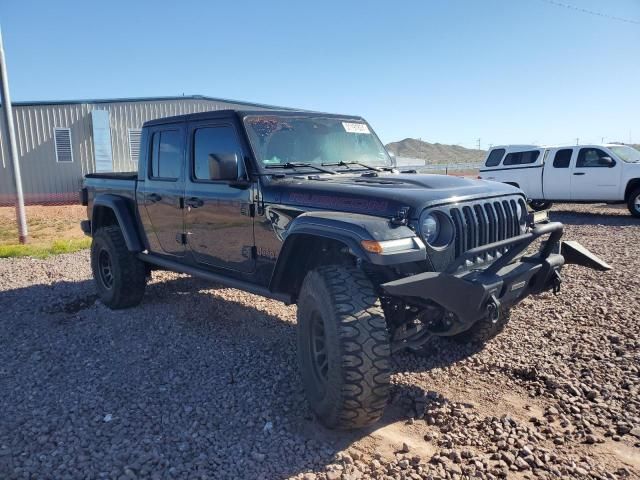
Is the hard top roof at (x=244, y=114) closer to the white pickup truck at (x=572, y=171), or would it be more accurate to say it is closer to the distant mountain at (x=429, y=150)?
the white pickup truck at (x=572, y=171)

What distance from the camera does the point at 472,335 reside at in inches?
166

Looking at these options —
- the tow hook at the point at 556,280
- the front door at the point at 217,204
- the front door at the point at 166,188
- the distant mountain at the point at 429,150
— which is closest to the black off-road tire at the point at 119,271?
the front door at the point at 166,188

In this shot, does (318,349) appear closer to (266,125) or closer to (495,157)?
(266,125)

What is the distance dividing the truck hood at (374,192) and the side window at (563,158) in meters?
10.9

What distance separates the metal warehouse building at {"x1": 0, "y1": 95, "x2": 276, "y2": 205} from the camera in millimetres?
17188

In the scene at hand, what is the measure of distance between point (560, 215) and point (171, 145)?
11226 millimetres

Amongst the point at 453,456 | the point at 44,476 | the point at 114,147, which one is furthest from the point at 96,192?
the point at 114,147

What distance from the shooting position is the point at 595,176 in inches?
504

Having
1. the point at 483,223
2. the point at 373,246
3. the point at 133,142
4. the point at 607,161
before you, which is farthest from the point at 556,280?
the point at 133,142

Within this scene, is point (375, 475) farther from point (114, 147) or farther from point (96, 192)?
point (114, 147)

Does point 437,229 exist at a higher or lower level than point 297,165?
lower

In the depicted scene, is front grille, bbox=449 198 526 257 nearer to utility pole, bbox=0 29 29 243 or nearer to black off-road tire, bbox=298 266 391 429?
black off-road tire, bbox=298 266 391 429

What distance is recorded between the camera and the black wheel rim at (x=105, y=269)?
18.8 feet

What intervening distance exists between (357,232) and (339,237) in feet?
0.41
